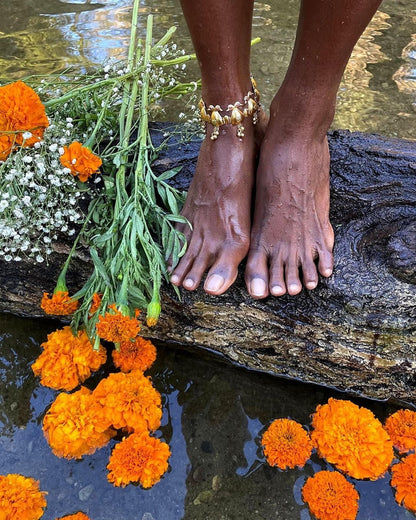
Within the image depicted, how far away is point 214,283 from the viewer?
144 cm

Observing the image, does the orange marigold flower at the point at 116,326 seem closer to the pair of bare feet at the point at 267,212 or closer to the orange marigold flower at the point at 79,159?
the pair of bare feet at the point at 267,212

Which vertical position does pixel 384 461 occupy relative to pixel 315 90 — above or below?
below

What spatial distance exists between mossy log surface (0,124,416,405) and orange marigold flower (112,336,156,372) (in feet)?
0.46

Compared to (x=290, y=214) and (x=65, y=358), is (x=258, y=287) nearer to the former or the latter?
(x=290, y=214)

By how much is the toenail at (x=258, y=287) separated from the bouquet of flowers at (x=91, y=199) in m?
0.25

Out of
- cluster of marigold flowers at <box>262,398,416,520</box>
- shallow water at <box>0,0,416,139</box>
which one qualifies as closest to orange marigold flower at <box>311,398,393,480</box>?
cluster of marigold flowers at <box>262,398,416,520</box>

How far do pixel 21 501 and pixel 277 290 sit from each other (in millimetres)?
909

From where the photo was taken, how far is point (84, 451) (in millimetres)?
1562

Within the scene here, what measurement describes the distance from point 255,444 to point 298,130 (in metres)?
1.02

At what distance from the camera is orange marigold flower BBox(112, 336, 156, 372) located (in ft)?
5.28

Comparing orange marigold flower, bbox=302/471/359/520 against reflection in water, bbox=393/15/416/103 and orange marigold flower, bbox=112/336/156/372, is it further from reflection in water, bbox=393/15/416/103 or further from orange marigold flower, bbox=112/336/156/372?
reflection in water, bbox=393/15/416/103

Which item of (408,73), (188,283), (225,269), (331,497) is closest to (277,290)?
(225,269)

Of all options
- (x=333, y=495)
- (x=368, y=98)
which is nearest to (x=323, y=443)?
(x=333, y=495)

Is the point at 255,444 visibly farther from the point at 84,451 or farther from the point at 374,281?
the point at 374,281
